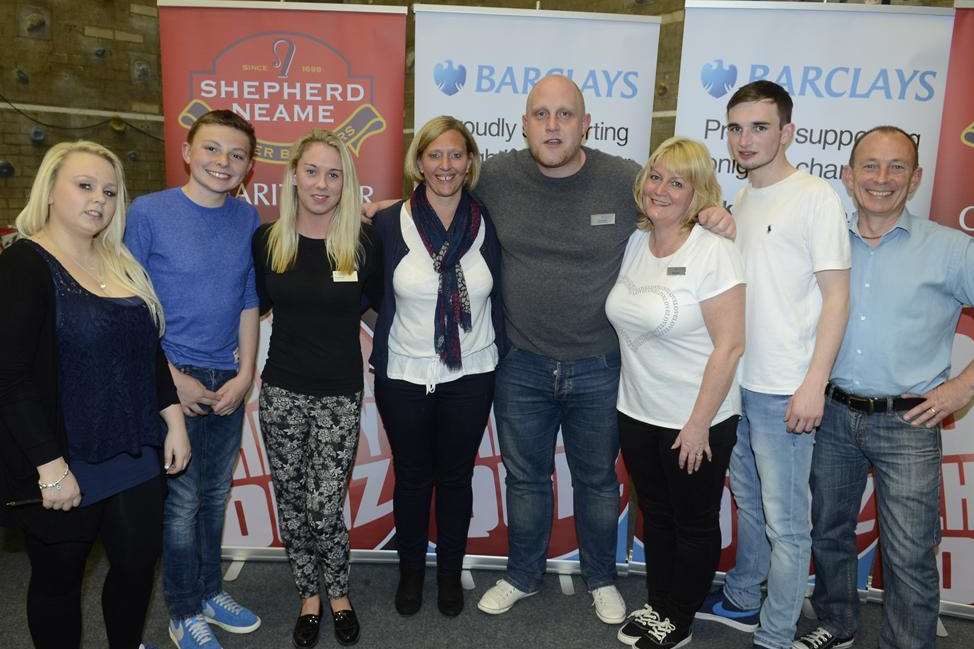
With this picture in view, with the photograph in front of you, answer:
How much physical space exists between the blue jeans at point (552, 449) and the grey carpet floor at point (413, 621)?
0.16 m

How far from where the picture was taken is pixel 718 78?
2.60 m

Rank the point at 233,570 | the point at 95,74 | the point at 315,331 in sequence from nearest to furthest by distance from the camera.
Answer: the point at 315,331, the point at 233,570, the point at 95,74

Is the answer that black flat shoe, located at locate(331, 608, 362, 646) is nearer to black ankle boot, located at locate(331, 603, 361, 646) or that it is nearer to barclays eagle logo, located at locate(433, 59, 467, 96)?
black ankle boot, located at locate(331, 603, 361, 646)

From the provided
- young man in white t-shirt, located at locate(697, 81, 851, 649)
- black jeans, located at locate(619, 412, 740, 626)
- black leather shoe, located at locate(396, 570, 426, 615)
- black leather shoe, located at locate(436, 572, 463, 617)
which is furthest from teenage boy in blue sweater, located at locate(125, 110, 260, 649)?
young man in white t-shirt, located at locate(697, 81, 851, 649)

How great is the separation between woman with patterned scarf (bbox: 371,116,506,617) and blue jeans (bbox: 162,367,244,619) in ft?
1.76

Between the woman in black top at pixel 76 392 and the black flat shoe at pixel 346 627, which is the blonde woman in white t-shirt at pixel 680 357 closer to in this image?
the black flat shoe at pixel 346 627

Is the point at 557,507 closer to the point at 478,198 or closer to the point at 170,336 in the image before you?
the point at 478,198

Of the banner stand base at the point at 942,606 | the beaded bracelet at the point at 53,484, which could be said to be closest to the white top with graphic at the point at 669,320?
the banner stand base at the point at 942,606

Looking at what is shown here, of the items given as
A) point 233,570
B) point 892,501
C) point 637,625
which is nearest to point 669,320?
point 892,501

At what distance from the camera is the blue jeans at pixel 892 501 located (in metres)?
2.09

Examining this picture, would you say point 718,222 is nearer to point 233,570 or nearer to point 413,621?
point 413,621

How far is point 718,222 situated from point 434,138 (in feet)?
3.07

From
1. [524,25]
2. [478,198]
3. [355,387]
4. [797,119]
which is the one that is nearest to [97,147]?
[355,387]

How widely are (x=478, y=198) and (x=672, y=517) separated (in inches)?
51.5
